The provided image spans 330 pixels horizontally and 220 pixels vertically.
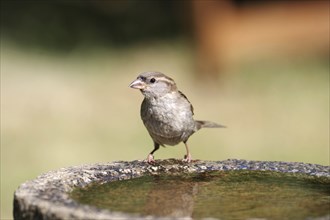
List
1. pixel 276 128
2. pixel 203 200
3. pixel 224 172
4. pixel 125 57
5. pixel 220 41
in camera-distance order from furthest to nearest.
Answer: pixel 125 57
pixel 220 41
pixel 276 128
pixel 224 172
pixel 203 200

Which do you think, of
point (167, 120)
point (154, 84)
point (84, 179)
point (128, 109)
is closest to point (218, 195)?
point (84, 179)

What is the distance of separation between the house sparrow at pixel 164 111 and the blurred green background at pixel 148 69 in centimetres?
297

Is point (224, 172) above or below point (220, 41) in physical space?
below

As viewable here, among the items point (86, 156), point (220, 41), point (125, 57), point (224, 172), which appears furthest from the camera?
point (125, 57)

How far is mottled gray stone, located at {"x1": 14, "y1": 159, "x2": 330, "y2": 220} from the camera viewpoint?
2767 mm

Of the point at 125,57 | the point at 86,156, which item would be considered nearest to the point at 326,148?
the point at 86,156

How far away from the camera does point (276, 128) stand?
29.0 ft

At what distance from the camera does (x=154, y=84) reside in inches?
174

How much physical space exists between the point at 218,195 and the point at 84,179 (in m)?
0.55

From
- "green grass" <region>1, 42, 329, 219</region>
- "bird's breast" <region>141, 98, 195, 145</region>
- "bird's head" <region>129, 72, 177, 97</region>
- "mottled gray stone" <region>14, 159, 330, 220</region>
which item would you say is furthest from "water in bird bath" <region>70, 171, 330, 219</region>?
"green grass" <region>1, 42, 329, 219</region>

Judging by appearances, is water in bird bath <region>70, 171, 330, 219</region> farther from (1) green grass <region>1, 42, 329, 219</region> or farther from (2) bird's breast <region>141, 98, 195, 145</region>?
(1) green grass <region>1, 42, 329, 219</region>

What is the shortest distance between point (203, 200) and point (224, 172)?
0.58 m

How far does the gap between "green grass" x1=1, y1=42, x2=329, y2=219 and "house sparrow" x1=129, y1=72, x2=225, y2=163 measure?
2.53 metres

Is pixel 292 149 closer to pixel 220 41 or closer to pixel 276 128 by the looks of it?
pixel 276 128
